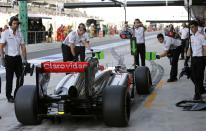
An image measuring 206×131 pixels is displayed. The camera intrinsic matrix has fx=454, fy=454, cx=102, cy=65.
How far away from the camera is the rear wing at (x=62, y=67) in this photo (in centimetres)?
661

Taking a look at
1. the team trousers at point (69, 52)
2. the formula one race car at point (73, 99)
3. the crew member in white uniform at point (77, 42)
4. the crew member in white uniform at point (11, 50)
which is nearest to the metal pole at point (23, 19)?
the team trousers at point (69, 52)

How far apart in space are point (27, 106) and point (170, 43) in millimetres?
5472

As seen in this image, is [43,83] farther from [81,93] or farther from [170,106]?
[170,106]

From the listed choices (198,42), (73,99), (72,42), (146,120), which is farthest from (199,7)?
(73,99)

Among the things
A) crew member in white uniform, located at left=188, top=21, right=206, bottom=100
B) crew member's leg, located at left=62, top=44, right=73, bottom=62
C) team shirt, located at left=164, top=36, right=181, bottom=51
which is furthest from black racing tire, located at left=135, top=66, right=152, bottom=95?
crew member's leg, located at left=62, top=44, right=73, bottom=62

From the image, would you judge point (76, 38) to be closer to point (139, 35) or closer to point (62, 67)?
Result: point (139, 35)

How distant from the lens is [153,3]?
157 feet

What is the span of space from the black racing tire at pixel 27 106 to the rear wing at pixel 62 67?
361mm

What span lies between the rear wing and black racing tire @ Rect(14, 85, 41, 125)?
14.2 inches

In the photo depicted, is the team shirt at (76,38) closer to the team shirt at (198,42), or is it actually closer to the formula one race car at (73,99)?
the team shirt at (198,42)

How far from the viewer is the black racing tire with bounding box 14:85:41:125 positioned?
6.63 m

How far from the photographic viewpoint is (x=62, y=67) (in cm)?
670

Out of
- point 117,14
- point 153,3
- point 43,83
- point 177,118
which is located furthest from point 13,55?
point 117,14

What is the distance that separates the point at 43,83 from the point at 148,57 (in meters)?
3.34
